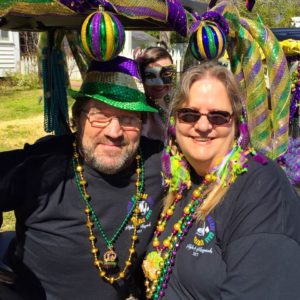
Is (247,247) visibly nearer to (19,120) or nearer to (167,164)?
(167,164)

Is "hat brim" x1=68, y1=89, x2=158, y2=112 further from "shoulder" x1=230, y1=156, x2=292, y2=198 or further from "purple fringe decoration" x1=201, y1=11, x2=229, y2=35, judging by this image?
"shoulder" x1=230, y1=156, x2=292, y2=198

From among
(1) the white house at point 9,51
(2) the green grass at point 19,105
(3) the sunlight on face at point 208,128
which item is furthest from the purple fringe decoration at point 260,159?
(1) the white house at point 9,51

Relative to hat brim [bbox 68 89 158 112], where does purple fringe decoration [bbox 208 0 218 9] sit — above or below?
above

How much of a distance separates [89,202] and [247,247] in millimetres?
898

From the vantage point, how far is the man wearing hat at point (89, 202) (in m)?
2.00

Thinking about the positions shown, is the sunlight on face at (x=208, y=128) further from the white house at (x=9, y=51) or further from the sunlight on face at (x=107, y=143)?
the white house at (x=9, y=51)

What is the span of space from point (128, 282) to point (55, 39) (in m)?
1.49

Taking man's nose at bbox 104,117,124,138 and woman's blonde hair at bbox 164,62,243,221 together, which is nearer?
woman's blonde hair at bbox 164,62,243,221

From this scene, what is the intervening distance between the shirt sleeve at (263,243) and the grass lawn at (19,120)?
A: 334cm

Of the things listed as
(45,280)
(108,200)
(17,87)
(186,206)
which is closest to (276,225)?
(186,206)

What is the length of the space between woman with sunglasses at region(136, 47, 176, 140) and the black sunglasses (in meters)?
1.13

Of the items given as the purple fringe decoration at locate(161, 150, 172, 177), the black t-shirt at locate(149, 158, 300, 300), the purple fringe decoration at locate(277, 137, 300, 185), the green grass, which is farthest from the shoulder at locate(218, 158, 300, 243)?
the green grass

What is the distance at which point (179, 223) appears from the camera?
5.90ft

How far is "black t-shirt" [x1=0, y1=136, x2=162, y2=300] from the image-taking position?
2.00 meters
